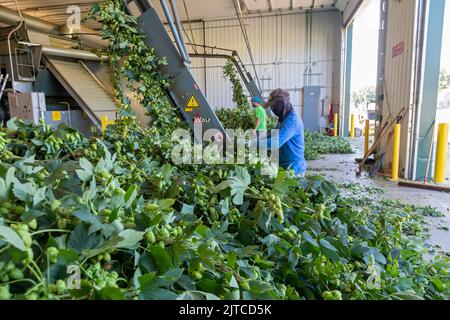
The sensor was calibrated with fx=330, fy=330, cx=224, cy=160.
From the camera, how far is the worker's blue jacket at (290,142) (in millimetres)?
3010

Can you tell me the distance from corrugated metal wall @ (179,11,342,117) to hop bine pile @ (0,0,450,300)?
12.0 metres

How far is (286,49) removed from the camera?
13.4 metres

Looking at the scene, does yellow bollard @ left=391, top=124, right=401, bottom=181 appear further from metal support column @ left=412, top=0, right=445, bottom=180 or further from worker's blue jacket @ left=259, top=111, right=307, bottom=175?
worker's blue jacket @ left=259, top=111, right=307, bottom=175

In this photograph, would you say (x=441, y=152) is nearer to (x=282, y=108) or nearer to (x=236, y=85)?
(x=282, y=108)

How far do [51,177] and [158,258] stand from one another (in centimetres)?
52

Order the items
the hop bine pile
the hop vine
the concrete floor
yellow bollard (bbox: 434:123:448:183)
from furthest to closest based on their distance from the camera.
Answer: the hop vine → yellow bollard (bbox: 434:123:448:183) → the concrete floor → the hop bine pile

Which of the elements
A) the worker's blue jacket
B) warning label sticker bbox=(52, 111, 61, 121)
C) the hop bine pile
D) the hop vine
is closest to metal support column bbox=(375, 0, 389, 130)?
the hop vine

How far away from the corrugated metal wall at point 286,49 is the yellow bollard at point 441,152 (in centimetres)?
792

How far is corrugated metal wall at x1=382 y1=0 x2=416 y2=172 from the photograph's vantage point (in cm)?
551

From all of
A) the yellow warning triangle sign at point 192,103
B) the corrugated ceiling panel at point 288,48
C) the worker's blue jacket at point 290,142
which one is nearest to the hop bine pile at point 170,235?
the worker's blue jacket at point 290,142

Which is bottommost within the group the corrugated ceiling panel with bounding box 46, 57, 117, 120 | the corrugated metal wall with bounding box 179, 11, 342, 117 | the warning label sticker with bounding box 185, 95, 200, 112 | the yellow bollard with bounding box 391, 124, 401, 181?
the yellow bollard with bounding box 391, 124, 401, 181

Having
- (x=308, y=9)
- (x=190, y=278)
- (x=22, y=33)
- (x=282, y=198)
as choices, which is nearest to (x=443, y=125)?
(x=282, y=198)

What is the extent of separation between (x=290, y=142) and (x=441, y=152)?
3284 mm

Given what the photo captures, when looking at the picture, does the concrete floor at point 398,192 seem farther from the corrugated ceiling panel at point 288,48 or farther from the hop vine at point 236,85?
the corrugated ceiling panel at point 288,48
